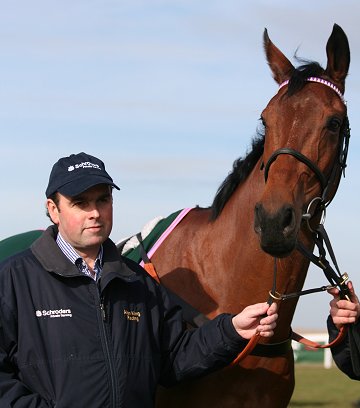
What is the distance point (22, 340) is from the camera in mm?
3789

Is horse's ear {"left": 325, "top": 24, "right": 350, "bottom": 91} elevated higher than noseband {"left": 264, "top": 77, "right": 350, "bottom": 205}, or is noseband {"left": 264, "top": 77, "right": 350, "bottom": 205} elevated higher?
horse's ear {"left": 325, "top": 24, "right": 350, "bottom": 91}

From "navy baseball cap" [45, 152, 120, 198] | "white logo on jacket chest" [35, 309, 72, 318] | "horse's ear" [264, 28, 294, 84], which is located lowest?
"white logo on jacket chest" [35, 309, 72, 318]

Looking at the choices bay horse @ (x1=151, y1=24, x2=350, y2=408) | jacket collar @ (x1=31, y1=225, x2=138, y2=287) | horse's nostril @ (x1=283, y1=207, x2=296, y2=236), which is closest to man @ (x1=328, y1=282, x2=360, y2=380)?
bay horse @ (x1=151, y1=24, x2=350, y2=408)

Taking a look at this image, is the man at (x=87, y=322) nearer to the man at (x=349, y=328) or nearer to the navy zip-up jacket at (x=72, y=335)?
the navy zip-up jacket at (x=72, y=335)

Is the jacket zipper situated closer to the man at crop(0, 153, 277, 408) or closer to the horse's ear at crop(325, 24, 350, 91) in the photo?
the man at crop(0, 153, 277, 408)

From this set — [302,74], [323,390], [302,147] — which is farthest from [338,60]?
[323,390]

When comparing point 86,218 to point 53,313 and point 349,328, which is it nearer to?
point 53,313

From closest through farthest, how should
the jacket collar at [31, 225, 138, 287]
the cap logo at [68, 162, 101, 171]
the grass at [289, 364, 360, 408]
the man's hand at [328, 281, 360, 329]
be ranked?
the jacket collar at [31, 225, 138, 287]
the cap logo at [68, 162, 101, 171]
the man's hand at [328, 281, 360, 329]
the grass at [289, 364, 360, 408]

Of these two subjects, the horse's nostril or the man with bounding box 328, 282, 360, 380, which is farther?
the man with bounding box 328, 282, 360, 380

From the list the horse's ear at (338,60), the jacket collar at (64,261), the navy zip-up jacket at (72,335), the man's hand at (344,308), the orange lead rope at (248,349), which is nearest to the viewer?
the navy zip-up jacket at (72,335)

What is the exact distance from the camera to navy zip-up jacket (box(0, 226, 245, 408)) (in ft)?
12.3

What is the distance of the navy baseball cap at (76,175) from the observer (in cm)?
397

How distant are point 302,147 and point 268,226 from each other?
537 mm

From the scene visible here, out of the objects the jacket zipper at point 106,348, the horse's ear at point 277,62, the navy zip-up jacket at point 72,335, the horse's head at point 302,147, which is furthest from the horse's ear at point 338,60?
the jacket zipper at point 106,348
